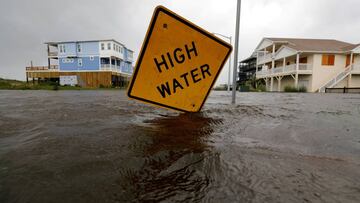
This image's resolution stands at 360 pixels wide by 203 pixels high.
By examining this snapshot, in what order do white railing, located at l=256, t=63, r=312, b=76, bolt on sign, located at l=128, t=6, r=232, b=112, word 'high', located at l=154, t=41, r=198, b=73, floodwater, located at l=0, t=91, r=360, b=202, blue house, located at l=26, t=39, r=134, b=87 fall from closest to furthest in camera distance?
floodwater, located at l=0, t=91, r=360, b=202, bolt on sign, located at l=128, t=6, r=232, b=112, word 'high', located at l=154, t=41, r=198, b=73, white railing, located at l=256, t=63, r=312, b=76, blue house, located at l=26, t=39, r=134, b=87

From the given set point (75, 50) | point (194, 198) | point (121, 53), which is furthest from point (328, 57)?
point (75, 50)

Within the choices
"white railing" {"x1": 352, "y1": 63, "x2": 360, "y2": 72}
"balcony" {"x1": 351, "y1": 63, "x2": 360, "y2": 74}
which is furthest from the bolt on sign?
"white railing" {"x1": 352, "y1": 63, "x2": 360, "y2": 72}

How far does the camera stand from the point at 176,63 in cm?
246

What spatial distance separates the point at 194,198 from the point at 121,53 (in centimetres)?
4024

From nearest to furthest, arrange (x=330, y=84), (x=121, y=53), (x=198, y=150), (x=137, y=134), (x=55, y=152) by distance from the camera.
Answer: (x=55, y=152) < (x=198, y=150) < (x=137, y=134) < (x=330, y=84) < (x=121, y=53)

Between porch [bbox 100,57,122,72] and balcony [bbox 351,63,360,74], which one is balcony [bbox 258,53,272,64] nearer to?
balcony [bbox 351,63,360,74]

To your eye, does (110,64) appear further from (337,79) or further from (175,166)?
(175,166)

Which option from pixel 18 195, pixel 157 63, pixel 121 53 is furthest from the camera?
pixel 121 53

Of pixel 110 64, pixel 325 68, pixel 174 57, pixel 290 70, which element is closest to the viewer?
pixel 174 57

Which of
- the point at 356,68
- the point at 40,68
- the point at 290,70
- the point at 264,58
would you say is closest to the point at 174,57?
the point at 290,70

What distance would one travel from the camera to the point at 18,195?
0.92m

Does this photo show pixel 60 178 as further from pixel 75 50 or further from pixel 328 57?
pixel 75 50

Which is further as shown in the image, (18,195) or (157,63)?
(157,63)

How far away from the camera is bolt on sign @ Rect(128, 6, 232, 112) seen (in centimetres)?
226
